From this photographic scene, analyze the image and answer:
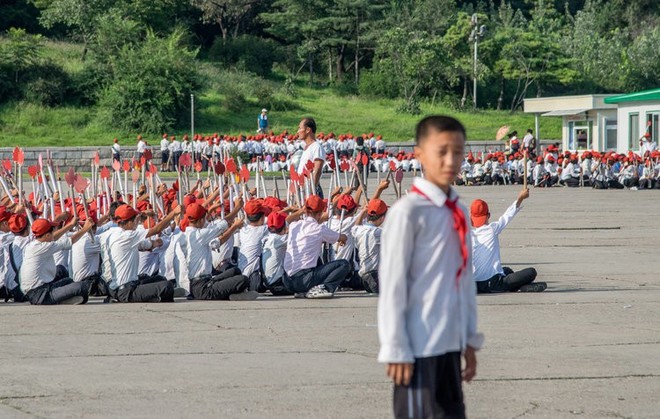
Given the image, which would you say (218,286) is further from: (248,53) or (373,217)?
(248,53)

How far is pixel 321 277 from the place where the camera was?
1380cm

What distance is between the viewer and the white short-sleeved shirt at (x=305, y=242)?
13875 mm

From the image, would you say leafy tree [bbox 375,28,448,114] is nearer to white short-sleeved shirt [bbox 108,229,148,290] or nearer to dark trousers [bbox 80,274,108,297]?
dark trousers [bbox 80,274,108,297]

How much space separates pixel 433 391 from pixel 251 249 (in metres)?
9.09

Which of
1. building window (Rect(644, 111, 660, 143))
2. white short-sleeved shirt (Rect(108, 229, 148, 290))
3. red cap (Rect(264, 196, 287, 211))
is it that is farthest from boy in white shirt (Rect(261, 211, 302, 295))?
building window (Rect(644, 111, 660, 143))

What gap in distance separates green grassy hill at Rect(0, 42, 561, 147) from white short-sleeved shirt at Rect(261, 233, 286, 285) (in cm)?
4018

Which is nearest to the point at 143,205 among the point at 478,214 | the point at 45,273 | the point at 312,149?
the point at 312,149

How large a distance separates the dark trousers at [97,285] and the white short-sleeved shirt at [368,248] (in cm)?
295

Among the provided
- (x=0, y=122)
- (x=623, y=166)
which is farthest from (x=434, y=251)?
(x=0, y=122)

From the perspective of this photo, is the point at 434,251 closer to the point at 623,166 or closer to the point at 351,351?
the point at 351,351

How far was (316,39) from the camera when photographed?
75250 millimetres

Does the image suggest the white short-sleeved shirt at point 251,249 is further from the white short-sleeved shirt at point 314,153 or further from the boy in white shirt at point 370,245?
the white short-sleeved shirt at point 314,153

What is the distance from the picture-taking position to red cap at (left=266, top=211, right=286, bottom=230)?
1418 cm

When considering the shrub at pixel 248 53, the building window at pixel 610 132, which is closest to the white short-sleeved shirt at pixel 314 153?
the building window at pixel 610 132
